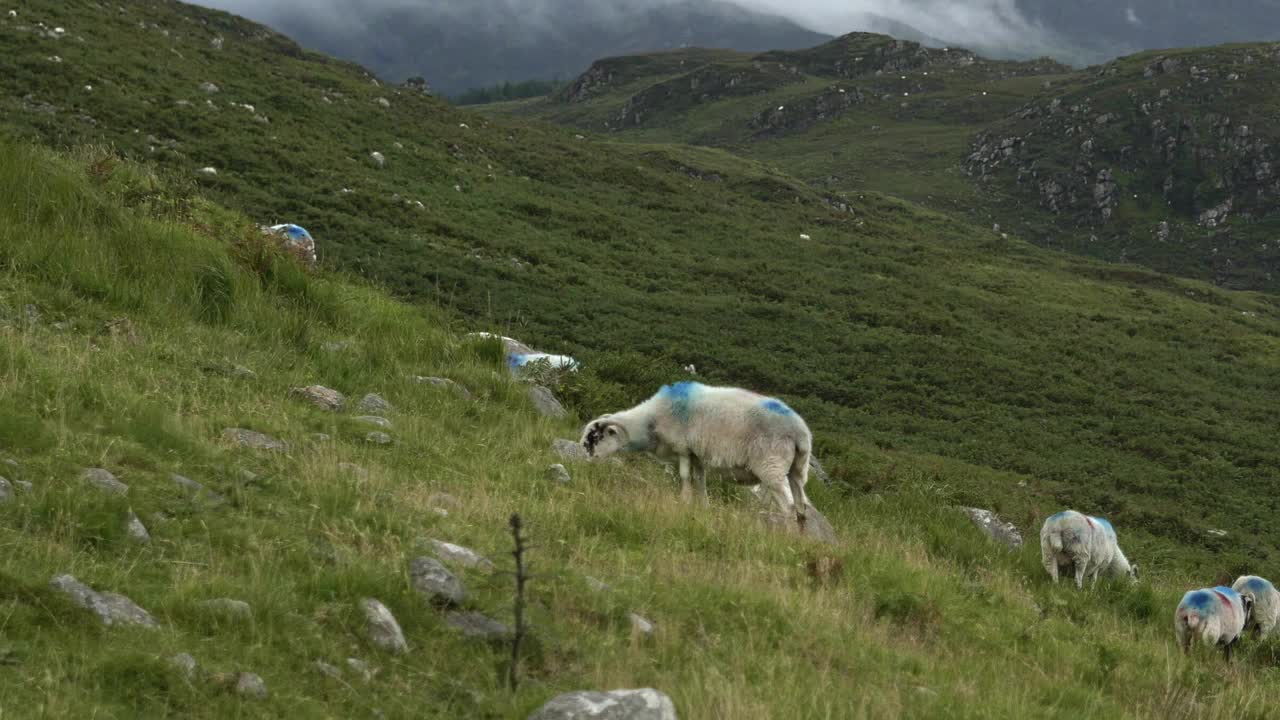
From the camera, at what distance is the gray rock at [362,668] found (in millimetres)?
5141

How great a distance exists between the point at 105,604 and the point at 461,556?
6.96ft

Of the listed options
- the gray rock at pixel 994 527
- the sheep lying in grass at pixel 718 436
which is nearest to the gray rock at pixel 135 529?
the sheep lying in grass at pixel 718 436

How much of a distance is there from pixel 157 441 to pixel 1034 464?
27111 millimetres

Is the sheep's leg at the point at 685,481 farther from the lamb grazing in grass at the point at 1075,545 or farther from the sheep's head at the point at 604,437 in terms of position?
the lamb grazing in grass at the point at 1075,545

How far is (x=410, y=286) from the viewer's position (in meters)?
33.2

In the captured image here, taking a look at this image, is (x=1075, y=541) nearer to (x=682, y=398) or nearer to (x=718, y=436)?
(x=718, y=436)

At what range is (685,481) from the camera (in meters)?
11.5

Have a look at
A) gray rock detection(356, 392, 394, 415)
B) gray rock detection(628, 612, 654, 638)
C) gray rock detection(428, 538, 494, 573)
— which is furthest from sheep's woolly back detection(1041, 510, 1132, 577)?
gray rock detection(428, 538, 494, 573)

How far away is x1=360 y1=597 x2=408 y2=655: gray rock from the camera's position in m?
5.48

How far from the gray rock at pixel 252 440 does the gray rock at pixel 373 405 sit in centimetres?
215

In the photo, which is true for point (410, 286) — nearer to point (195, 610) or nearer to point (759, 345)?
point (759, 345)

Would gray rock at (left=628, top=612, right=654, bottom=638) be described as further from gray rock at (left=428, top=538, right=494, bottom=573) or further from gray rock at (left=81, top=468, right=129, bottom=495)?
gray rock at (left=81, top=468, right=129, bottom=495)

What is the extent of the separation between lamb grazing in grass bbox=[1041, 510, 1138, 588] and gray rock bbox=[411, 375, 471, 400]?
699cm

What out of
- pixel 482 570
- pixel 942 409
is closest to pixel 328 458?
pixel 482 570
